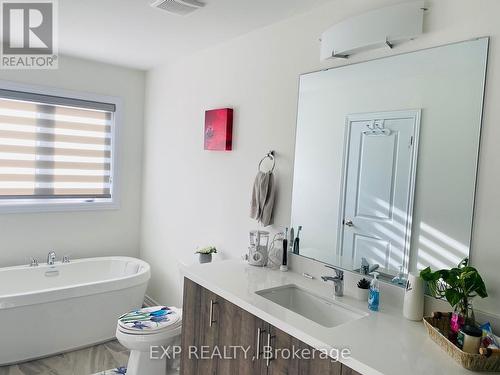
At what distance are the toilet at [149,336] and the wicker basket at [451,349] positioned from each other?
168 cm

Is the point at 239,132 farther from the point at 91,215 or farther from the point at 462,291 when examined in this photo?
the point at 91,215

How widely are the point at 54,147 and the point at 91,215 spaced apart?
78 cm

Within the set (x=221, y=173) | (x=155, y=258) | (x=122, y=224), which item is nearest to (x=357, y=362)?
(x=221, y=173)

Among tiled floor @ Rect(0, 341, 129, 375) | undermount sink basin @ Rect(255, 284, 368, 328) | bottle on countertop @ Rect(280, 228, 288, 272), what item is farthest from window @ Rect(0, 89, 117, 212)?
undermount sink basin @ Rect(255, 284, 368, 328)

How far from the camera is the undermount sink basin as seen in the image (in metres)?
1.83

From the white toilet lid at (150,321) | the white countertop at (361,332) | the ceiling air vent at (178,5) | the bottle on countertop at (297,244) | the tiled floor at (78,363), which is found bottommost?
the tiled floor at (78,363)

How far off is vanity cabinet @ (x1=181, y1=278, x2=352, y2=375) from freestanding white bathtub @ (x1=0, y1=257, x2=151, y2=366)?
1.24 m

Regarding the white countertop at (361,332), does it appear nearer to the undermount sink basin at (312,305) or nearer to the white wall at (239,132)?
the undermount sink basin at (312,305)

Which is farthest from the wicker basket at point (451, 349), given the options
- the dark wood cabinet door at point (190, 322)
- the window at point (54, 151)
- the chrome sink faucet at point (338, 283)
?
the window at point (54, 151)

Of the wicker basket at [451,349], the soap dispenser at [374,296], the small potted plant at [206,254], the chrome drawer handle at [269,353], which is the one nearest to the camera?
the wicker basket at [451,349]

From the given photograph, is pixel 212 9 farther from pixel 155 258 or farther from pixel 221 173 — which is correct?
pixel 155 258

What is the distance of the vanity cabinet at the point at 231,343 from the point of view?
154 cm

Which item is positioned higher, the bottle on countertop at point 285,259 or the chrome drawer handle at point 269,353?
the bottle on countertop at point 285,259

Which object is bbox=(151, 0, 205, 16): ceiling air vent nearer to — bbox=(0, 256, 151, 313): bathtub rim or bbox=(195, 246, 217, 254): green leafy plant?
bbox=(195, 246, 217, 254): green leafy plant
